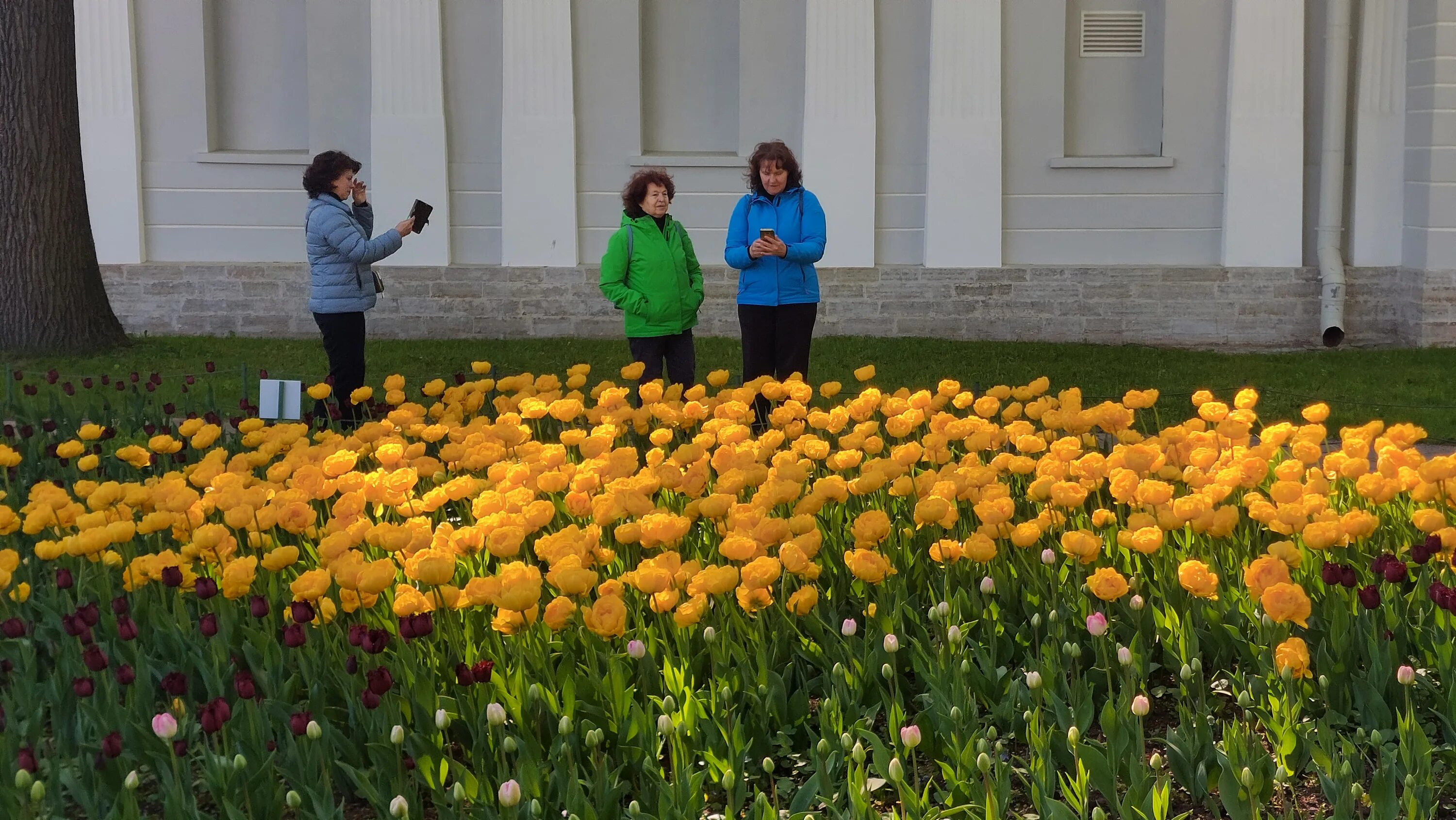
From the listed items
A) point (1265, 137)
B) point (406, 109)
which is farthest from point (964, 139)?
point (406, 109)

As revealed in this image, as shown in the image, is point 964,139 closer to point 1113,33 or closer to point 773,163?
point 1113,33

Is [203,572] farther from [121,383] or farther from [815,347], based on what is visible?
[815,347]

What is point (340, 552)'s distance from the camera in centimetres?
363

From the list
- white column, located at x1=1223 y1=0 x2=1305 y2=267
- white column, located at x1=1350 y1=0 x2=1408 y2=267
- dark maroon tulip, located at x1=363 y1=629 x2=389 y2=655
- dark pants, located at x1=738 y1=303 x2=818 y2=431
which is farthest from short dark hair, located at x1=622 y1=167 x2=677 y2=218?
white column, located at x1=1350 y1=0 x2=1408 y2=267

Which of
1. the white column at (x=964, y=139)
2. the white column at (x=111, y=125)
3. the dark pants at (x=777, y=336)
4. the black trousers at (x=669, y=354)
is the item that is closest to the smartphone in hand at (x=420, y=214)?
the black trousers at (x=669, y=354)

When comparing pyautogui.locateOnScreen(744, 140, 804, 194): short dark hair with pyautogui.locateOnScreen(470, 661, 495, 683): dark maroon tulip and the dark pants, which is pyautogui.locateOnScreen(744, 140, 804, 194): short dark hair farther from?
pyautogui.locateOnScreen(470, 661, 495, 683): dark maroon tulip

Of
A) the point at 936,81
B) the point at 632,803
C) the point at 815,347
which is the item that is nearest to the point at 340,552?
the point at 632,803

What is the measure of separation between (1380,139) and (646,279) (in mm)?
9247

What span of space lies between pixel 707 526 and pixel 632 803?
5.80 ft

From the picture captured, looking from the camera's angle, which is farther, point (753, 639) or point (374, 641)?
point (753, 639)

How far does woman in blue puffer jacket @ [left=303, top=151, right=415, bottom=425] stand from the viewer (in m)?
8.19

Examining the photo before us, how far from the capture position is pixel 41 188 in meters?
11.8

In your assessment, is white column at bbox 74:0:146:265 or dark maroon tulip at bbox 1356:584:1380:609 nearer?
dark maroon tulip at bbox 1356:584:1380:609

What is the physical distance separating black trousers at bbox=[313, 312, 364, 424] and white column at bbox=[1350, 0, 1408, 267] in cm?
1002
